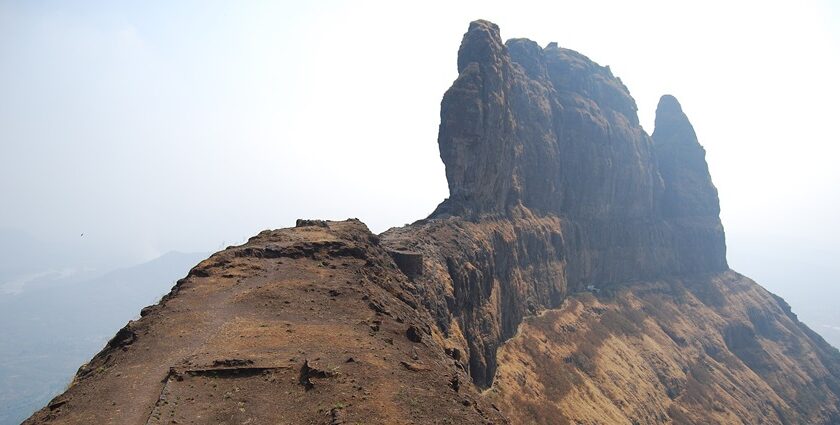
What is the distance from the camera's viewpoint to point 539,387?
2835 inches

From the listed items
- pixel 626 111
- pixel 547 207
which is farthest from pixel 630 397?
pixel 626 111

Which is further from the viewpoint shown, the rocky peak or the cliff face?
the rocky peak

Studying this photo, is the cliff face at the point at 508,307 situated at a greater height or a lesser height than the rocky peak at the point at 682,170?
lesser

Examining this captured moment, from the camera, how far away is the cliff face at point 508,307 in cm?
2236

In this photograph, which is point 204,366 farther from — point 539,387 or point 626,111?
point 626,111

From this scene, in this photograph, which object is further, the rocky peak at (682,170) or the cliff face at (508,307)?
the rocky peak at (682,170)

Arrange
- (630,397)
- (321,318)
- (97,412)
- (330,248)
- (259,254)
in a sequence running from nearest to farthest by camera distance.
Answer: (97,412) → (321,318) → (259,254) → (330,248) → (630,397)

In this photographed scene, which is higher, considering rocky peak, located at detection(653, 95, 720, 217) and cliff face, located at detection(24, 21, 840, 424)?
rocky peak, located at detection(653, 95, 720, 217)

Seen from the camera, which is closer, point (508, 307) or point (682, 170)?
point (508, 307)

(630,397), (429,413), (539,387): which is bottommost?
(630,397)

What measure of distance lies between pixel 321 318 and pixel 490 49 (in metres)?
74.9

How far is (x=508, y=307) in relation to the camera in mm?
84375

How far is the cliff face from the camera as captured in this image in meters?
22.4

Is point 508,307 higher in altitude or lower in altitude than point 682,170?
lower
